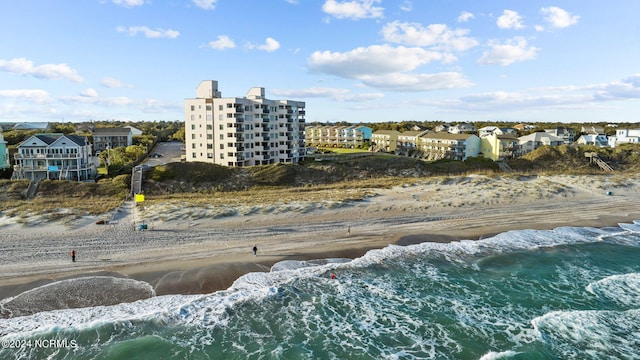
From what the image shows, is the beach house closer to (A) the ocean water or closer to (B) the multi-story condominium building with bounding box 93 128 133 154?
(A) the ocean water

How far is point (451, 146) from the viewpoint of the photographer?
8119cm

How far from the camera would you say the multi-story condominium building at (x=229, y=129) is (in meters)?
60.1

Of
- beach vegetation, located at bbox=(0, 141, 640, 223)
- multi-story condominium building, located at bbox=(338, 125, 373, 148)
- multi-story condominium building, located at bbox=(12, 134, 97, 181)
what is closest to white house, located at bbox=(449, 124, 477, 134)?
multi-story condominium building, located at bbox=(338, 125, 373, 148)

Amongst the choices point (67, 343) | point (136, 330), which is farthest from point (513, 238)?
point (67, 343)

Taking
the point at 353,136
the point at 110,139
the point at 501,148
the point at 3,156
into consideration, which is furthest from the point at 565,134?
the point at 3,156

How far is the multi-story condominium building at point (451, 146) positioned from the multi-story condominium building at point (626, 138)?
1708 inches

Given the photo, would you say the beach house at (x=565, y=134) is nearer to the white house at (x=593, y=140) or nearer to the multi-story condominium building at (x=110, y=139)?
the white house at (x=593, y=140)

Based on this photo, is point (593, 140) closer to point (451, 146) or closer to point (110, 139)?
point (451, 146)

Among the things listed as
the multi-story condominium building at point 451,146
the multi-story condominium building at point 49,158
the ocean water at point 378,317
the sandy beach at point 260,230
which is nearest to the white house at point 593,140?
the multi-story condominium building at point 451,146

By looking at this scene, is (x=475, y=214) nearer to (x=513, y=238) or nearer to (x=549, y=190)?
(x=513, y=238)

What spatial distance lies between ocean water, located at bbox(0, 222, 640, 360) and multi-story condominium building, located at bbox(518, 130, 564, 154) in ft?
206

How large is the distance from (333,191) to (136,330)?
96.1ft

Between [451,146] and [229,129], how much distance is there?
151ft

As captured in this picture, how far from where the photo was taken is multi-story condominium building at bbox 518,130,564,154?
84.5 meters
